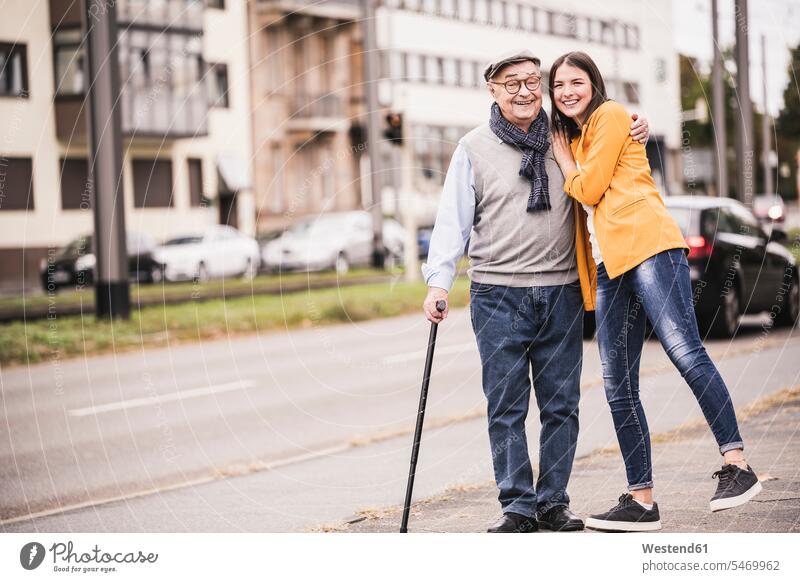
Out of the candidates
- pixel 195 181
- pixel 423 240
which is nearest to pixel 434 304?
pixel 423 240

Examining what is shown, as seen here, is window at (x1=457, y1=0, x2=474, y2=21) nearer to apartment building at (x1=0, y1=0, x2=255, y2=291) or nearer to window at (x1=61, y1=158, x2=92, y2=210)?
apartment building at (x1=0, y1=0, x2=255, y2=291)

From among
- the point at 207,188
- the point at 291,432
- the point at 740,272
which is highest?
the point at 207,188

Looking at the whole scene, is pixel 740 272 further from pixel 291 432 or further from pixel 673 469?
pixel 673 469

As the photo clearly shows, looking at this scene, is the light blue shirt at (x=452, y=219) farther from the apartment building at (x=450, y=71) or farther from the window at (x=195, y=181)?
the window at (x=195, y=181)

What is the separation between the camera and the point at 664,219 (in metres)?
5.12

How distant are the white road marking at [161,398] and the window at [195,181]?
1064 inches

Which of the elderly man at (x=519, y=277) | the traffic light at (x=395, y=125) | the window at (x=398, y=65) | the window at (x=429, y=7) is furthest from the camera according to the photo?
the window at (x=398, y=65)

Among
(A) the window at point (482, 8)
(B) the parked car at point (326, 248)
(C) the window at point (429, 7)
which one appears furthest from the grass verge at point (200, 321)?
(C) the window at point (429, 7)

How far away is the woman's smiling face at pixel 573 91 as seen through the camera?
509 cm

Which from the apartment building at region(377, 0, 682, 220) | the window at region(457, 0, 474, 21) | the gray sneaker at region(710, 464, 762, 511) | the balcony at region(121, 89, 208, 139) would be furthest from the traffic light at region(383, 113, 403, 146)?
the window at region(457, 0, 474, 21)

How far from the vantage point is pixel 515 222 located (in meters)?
5.24

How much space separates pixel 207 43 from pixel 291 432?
3177cm

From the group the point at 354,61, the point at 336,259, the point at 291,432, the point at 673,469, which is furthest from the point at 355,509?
the point at 354,61

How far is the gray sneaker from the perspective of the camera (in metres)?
5.00
